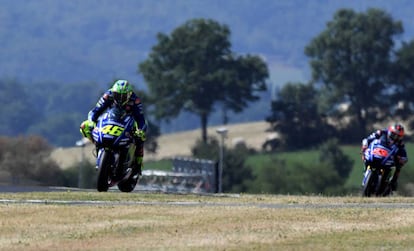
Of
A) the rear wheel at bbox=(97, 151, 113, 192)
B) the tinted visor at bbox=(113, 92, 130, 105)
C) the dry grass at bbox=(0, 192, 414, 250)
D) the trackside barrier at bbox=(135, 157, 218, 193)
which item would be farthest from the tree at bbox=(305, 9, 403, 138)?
the dry grass at bbox=(0, 192, 414, 250)

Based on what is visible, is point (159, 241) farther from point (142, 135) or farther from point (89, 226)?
point (142, 135)

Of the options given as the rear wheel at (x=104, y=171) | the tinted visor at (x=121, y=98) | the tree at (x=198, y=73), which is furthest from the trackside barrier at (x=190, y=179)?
the tree at (x=198, y=73)

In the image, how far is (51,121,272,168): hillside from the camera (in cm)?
15834

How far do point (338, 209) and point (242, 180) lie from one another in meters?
87.8

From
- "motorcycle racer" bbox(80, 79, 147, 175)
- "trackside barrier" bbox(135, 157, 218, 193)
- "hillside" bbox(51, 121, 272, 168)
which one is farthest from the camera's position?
"hillside" bbox(51, 121, 272, 168)

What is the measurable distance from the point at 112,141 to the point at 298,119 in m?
130

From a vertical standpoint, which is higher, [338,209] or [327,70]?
[327,70]

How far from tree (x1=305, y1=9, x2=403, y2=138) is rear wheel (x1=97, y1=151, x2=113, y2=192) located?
410ft

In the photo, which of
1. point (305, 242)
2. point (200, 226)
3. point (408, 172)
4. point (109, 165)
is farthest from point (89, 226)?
point (408, 172)

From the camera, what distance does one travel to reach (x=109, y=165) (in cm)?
2750

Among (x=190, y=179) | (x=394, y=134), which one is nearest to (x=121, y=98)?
(x=394, y=134)

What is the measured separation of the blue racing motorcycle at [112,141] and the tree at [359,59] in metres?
125

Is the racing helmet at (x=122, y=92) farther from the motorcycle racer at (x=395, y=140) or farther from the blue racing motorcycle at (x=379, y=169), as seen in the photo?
the motorcycle racer at (x=395, y=140)

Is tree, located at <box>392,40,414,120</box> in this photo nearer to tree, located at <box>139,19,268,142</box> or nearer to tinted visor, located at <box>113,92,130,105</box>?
tree, located at <box>139,19,268,142</box>
